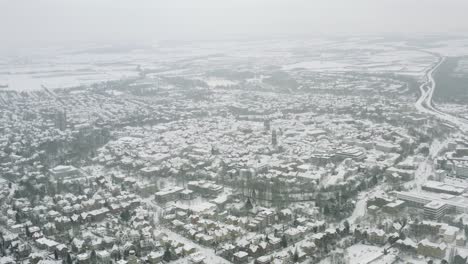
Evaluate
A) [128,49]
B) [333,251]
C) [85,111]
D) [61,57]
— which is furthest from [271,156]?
[128,49]

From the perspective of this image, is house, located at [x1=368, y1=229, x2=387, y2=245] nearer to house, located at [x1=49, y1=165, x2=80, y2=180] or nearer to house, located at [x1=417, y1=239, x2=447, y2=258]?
house, located at [x1=417, y1=239, x2=447, y2=258]

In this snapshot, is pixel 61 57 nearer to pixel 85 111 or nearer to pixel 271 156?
pixel 85 111

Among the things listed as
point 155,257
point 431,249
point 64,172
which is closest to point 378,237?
point 431,249

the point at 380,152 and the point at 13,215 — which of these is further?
the point at 380,152

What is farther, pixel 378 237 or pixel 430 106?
pixel 430 106

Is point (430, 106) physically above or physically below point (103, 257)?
above

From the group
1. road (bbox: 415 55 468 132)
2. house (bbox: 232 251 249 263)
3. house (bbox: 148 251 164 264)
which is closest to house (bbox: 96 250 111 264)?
house (bbox: 148 251 164 264)

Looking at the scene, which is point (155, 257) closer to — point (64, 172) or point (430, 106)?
point (64, 172)

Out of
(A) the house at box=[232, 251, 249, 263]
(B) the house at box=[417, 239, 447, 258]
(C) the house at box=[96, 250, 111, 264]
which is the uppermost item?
(B) the house at box=[417, 239, 447, 258]
